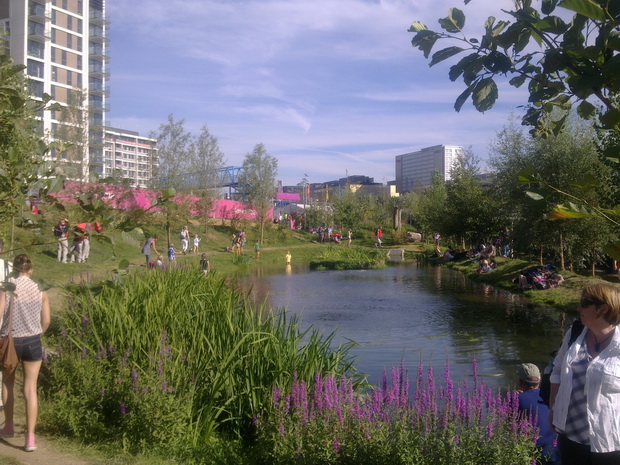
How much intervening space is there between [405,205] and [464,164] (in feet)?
101

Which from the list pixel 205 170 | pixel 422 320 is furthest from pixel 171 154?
pixel 422 320

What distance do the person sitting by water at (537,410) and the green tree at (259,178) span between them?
4548cm

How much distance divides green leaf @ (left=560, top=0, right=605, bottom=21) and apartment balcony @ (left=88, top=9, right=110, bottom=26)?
69.9 meters

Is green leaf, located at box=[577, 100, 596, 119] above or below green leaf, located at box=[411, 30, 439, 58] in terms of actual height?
below

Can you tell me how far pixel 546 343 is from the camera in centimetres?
1398

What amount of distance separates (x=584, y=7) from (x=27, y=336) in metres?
5.12

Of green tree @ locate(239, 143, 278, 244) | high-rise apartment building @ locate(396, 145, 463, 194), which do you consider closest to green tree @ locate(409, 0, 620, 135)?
green tree @ locate(239, 143, 278, 244)

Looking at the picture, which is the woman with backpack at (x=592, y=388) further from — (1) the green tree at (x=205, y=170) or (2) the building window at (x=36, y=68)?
(2) the building window at (x=36, y=68)

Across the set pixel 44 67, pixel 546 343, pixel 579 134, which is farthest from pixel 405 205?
pixel 546 343

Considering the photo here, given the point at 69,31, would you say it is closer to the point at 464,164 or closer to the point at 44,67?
the point at 44,67

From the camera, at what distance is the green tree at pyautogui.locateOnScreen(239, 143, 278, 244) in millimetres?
52250

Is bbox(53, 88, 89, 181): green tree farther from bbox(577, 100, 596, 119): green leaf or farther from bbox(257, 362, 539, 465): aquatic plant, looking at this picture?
bbox(577, 100, 596, 119): green leaf

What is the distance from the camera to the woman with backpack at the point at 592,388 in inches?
129

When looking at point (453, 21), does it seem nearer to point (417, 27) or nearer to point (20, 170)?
point (417, 27)
